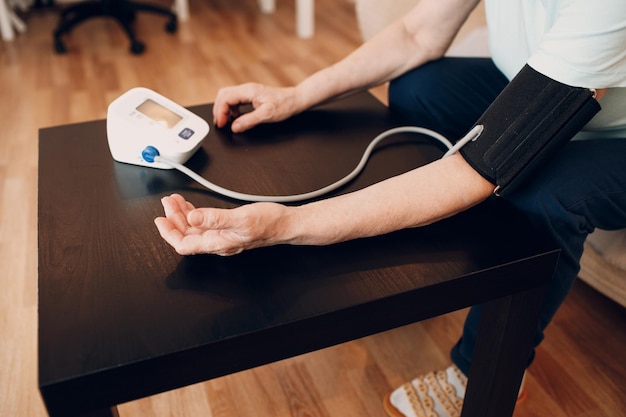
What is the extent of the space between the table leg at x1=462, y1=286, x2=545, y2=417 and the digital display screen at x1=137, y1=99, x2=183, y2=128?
1.72 feet

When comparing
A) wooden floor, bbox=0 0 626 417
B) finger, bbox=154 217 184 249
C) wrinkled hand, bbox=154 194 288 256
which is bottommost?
wooden floor, bbox=0 0 626 417

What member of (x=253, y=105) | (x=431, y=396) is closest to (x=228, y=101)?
(x=253, y=105)

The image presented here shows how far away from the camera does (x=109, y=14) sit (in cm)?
268

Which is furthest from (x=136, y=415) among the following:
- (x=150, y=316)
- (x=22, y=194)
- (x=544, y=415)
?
(x=22, y=194)

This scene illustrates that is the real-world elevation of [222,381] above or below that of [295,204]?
below

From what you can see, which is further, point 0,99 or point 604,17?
point 0,99

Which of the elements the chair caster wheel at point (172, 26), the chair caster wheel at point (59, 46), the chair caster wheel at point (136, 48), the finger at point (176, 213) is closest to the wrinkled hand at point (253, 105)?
the finger at point (176, 213)

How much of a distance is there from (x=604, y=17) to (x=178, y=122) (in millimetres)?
586

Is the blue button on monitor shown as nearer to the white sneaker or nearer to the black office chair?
the white sneaker

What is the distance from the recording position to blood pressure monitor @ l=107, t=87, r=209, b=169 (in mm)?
872

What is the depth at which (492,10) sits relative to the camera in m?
1.05

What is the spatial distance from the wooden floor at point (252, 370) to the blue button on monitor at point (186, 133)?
443 mm

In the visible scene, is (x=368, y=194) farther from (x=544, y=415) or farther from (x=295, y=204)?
(x=544, y=415)

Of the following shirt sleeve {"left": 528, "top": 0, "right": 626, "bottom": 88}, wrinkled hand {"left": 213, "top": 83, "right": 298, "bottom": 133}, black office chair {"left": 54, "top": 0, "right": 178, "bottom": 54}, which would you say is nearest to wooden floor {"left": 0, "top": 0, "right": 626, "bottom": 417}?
black office chair {"left": 54, "top": 0, "right": 178, "bottom": 54}
